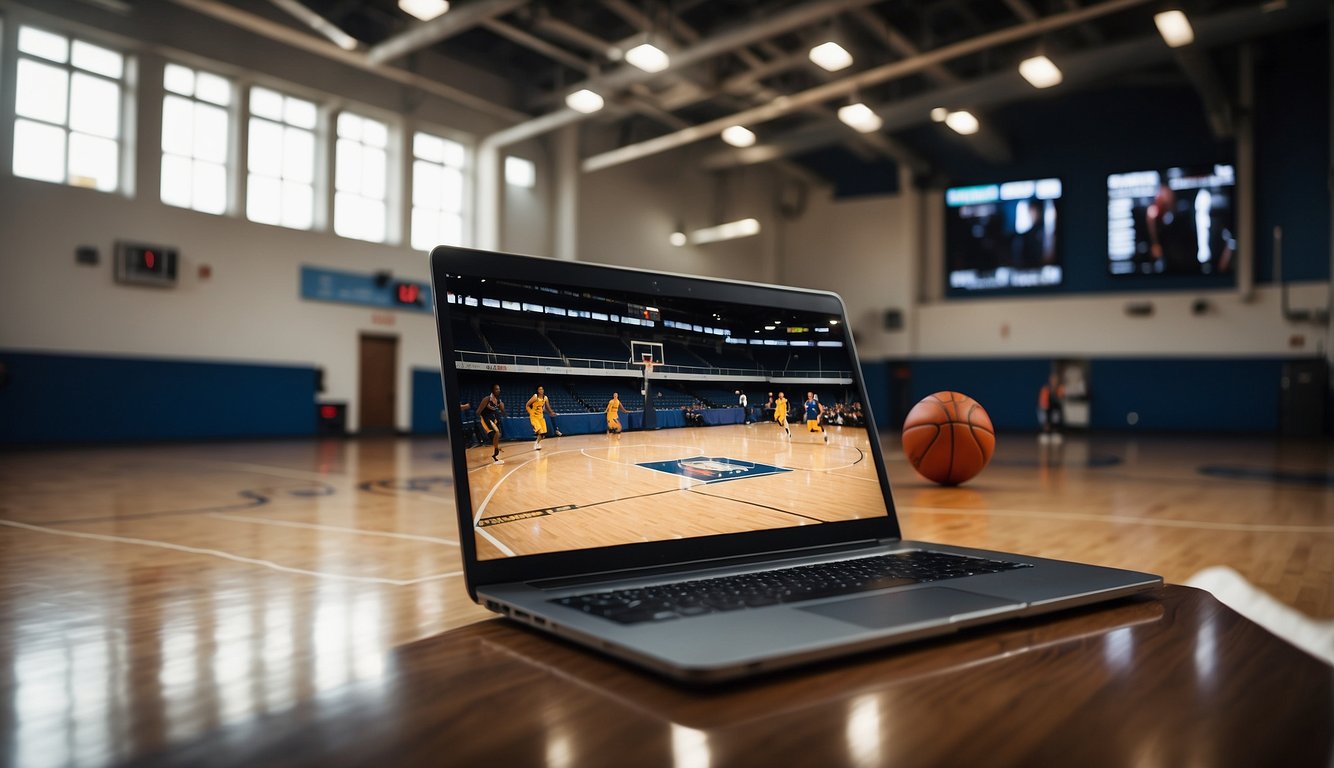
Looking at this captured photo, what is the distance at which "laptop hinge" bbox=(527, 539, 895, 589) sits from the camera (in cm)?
72

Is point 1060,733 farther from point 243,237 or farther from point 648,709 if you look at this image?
point 243,237

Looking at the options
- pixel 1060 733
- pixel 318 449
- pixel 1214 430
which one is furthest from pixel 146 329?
pixel 1214 430

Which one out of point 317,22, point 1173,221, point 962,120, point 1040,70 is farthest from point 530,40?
point 1173,221

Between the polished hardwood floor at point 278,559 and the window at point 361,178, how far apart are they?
504cm

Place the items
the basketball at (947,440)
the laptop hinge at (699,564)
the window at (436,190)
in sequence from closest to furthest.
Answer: the laptop hinge at (699,564) < the basketball at (947,440) < the window at (436,190)

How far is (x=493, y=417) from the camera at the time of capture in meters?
0.74

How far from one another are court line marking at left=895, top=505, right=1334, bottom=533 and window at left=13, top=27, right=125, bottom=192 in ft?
27.7

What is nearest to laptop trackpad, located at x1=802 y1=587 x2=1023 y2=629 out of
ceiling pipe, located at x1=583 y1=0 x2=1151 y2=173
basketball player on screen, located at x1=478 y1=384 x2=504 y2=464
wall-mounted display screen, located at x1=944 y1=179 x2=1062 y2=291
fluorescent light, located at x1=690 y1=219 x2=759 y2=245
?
basketball player on screen, located at x1=478 y1=384 x2=504 y2=464

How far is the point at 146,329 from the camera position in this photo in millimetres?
8672

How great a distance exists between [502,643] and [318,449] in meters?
8.15

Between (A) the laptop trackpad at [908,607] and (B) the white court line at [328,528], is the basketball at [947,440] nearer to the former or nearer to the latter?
(B) the white court line at [328,528]

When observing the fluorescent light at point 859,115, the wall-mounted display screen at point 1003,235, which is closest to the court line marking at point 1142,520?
the fluorescent light at point 859,115

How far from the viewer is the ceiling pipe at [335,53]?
7.66 m

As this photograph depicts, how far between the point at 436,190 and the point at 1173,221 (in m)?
9.83
